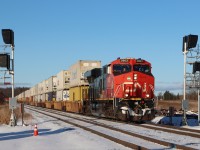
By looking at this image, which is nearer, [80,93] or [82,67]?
[80,93]

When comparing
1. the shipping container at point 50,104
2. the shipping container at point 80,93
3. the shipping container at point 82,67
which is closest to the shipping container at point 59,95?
the shipping container at point 50,104

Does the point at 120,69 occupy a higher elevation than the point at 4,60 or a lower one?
lower

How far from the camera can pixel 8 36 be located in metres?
20.4

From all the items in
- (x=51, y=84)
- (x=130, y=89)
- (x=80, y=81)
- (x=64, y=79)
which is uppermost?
(x=64, y=79)

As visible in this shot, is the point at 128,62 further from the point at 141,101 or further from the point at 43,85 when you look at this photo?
the point at 43,85

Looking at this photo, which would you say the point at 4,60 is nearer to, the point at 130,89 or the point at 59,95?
the point at 130,89

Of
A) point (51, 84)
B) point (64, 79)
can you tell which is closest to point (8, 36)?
point (64, 79)

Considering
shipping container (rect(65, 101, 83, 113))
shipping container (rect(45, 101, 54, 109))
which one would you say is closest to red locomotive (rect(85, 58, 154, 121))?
shipping container (rect(65, 101, 83, 113))

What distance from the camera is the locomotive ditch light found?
20219 millimetres

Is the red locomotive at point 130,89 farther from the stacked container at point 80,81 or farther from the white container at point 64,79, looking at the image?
the white container at point 64,79

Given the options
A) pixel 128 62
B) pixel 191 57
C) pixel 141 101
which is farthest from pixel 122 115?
pixel 191 57

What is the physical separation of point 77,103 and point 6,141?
24.8m

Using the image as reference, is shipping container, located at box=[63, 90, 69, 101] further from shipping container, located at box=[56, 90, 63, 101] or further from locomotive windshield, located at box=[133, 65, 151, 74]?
locomotive windshield, located at box=[133, 65, 151, 74]

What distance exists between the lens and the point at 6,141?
44.2 feet
